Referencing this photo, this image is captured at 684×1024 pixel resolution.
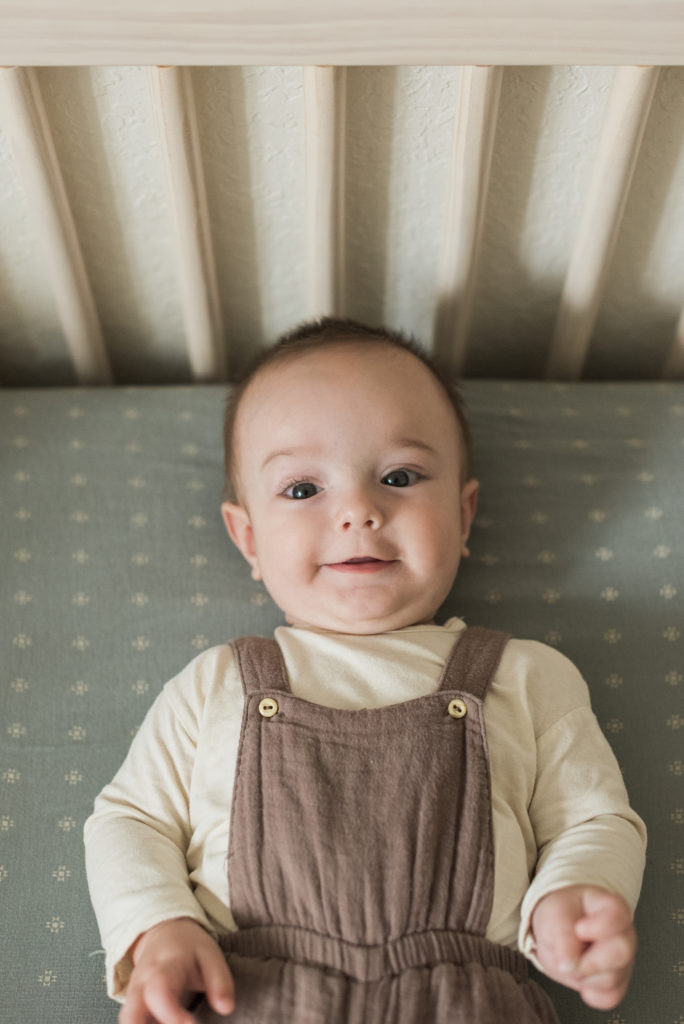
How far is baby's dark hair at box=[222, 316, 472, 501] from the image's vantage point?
1022 mm

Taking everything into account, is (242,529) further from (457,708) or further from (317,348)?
(457,708)

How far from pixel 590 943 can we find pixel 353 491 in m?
0.44

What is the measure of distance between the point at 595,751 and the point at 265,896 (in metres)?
0.34

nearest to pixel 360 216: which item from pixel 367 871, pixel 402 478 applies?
pixel 402 478

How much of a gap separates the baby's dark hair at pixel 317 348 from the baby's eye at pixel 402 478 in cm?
12

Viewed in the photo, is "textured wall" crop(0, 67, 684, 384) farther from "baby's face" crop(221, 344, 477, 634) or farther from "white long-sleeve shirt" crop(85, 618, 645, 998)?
"white long-sleeve shirt" crop(85, 618, 645, 998)

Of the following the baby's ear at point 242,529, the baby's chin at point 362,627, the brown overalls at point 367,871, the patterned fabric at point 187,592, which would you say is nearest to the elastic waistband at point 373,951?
the brown overalls at point 367,871

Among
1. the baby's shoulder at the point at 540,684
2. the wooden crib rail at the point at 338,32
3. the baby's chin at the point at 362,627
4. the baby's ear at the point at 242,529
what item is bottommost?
the baby's shoulder at the point at 540,684

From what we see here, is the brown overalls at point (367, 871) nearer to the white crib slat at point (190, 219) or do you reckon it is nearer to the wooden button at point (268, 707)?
the wooden button at point (268, 707)

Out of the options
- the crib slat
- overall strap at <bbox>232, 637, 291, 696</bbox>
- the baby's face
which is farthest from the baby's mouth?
the crib slat

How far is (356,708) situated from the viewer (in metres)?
0.88

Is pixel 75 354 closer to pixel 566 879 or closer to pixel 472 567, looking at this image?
pixel 472 567

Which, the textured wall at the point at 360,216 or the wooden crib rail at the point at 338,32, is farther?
the textured wall at the point at 360,216

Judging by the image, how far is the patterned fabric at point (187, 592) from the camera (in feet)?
2.96
